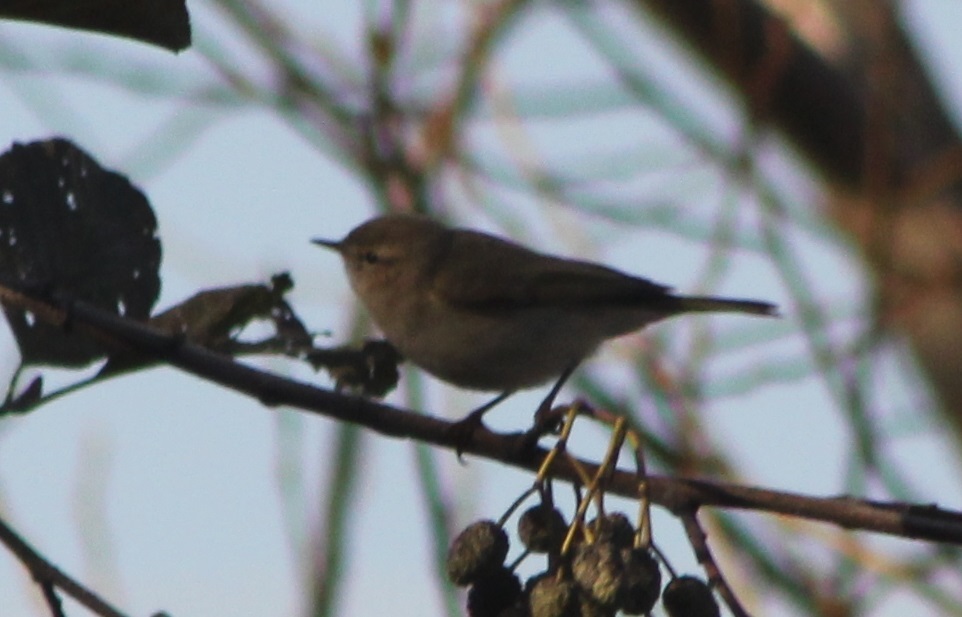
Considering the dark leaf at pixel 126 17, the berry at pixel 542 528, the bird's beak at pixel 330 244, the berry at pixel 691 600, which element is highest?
the dark leaf at pixel 126 17

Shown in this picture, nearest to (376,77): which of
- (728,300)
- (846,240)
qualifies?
(728,300)

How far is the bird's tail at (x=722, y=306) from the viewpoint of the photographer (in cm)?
330

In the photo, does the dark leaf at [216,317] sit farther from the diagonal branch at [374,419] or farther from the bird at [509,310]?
the bird at [509,310]

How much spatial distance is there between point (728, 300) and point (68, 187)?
6.00 feet

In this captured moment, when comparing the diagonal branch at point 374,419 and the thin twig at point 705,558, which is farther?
the diagonal branch at point 374,419

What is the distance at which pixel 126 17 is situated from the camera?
1.81 meters

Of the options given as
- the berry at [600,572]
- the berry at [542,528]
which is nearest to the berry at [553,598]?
the berry at [600,572]

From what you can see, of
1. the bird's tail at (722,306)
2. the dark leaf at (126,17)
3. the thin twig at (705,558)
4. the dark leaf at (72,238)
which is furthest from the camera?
the bird's tail at (722,306)

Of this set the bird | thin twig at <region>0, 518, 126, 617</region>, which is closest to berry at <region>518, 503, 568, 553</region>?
thin twig at <region>0, 518, 126, 617</region>

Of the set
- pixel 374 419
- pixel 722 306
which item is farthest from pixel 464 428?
pixel 722 306

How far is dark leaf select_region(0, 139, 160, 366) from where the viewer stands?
1.93 metres

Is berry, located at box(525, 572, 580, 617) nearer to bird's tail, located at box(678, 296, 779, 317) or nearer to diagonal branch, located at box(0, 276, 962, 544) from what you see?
diagonal branch, located at box(0, 276, 962, 544)

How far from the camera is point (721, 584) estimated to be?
152 cm

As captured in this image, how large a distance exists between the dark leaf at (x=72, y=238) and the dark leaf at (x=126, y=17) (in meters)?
0.26
